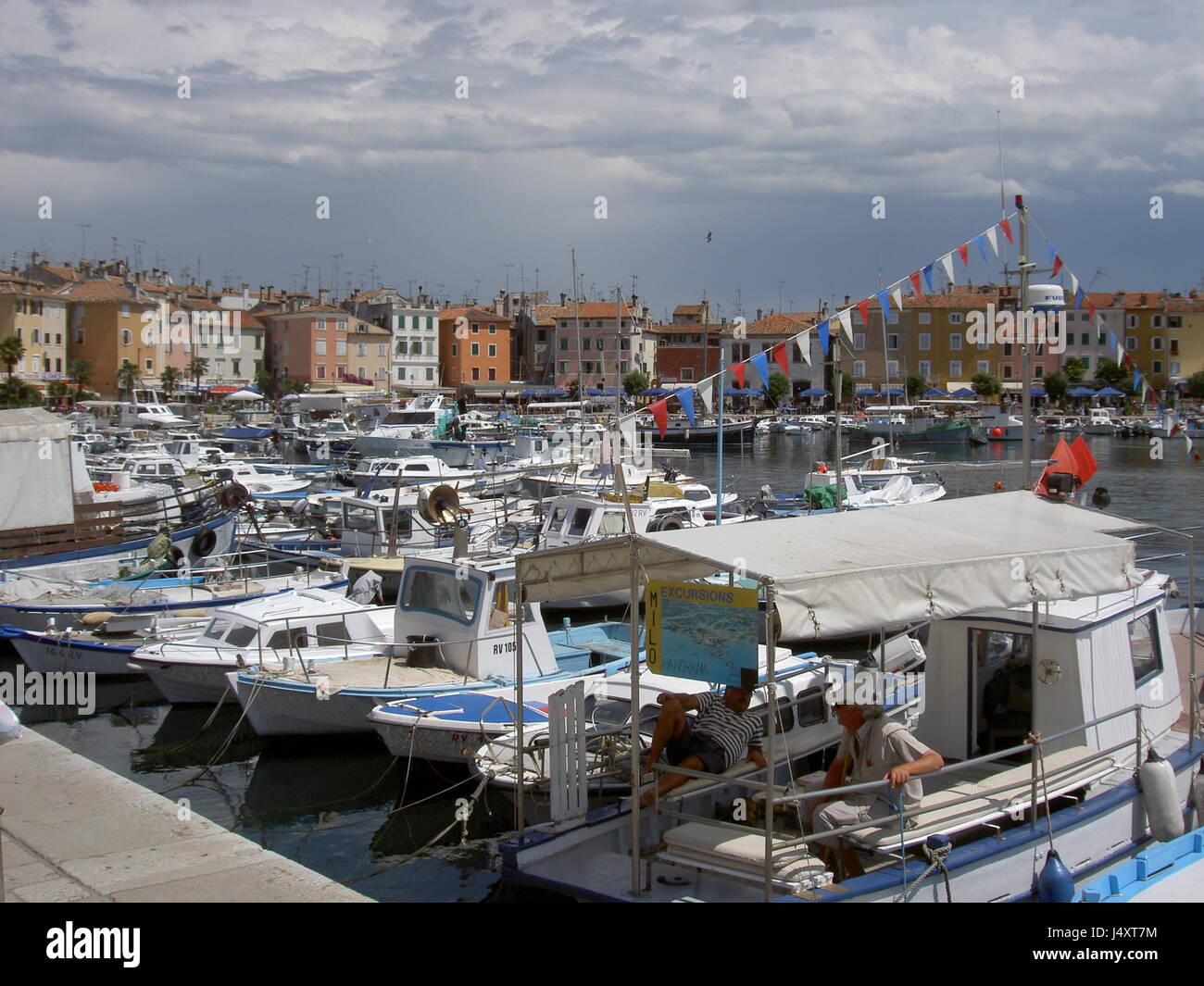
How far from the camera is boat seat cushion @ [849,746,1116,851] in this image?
8453 mm

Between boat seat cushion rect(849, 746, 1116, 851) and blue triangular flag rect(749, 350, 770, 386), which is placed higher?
blue triangular flag rect(749, 350, 770, 386)

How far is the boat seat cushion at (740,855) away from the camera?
26.0 ft

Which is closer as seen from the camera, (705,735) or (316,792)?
(705,735)

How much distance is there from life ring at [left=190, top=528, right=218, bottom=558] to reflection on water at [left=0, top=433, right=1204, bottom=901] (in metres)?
5.97

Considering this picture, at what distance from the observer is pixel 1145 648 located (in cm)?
1104

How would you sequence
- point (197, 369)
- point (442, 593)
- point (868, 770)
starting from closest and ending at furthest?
point (868, 770), point (442, 593), point (197, 369)

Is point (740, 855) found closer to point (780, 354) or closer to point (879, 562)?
point (879, 562)

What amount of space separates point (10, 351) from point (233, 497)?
6644cm

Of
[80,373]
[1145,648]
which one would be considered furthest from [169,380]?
[1145,648]

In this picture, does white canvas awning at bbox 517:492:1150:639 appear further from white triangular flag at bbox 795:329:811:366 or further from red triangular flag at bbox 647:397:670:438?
red triangular flag at bbox 647:397:670:438

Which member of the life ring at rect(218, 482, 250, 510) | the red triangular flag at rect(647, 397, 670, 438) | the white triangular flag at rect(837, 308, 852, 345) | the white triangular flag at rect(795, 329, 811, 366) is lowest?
the life ring at rect(218, 482, 250, 510)

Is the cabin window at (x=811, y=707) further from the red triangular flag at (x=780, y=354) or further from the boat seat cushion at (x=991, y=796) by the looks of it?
the red triangular flag at (x=780, y=354)

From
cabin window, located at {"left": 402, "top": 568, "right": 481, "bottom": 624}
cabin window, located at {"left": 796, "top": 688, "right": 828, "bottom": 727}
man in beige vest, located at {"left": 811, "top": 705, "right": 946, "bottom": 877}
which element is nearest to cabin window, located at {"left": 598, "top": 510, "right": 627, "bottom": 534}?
cabin window, located at {"left": 402, "top": 568, "right": 481, "bottom": 624}

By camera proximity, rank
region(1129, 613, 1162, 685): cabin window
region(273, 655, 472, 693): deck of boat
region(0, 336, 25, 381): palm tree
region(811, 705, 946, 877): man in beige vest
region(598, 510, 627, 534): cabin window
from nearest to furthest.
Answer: region(811, 705, 946, 877): man in beige vest, region(1129, 613, 1162, 685): cabin window, region(273, 655, 472, 693): deck of boat, region(598, 510, 627, 534): cabin window, region(0, 336, 25, 381): palm tree
